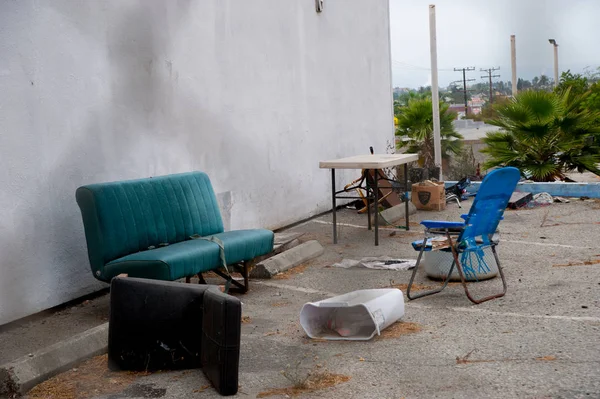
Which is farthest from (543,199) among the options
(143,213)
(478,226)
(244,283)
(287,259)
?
(143,213)

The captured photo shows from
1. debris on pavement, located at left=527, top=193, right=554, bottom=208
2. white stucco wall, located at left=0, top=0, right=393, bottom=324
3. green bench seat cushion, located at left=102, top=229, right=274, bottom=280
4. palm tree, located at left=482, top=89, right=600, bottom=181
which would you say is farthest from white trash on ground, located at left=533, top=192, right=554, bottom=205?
green bench seat cushion, located at left=102, top=229, right=274, bottom=280

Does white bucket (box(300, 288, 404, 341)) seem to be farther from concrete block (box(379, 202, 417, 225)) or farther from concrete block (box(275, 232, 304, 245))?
concrete block (box(379, 202, 417, 225))

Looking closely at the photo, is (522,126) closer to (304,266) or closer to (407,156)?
(407,156)

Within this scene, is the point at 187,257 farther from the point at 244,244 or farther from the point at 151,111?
the point at 151,111

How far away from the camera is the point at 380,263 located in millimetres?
8445

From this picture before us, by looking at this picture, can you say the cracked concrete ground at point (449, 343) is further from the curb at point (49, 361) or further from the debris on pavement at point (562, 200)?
the debris on pavement at point (562, 200)

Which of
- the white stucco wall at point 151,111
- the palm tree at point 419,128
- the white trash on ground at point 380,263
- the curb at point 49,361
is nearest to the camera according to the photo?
the curb at point 49,361

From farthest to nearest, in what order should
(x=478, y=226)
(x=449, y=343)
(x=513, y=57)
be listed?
(x=513, y=57) < (x=478, y=226) < (x=449, y=343)

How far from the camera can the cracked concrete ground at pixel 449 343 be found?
4.50 metres

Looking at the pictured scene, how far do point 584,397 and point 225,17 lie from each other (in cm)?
677

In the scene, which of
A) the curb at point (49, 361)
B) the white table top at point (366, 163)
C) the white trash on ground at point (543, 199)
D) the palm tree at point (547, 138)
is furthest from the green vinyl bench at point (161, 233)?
the palm tree at point (547, 138)

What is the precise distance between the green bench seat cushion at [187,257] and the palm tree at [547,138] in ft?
29.5

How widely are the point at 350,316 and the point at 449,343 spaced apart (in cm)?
75

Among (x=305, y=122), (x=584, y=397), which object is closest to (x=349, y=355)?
(x=584, y=397)
